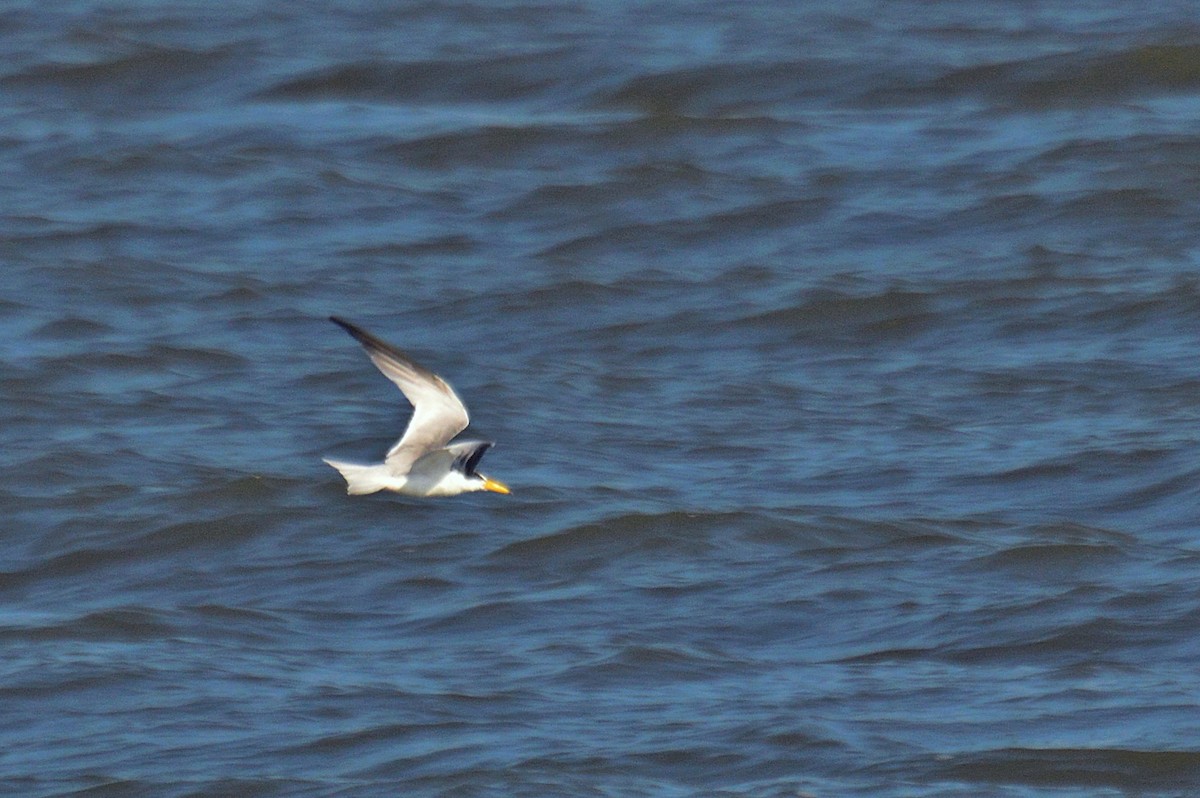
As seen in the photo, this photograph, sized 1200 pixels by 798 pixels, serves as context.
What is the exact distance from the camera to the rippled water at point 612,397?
22.6 ft

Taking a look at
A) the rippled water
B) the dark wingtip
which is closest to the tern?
the dark wingtip

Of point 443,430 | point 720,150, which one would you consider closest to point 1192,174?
point 720,150

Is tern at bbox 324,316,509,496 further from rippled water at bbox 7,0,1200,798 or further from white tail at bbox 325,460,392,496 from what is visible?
rippled water at bbox 7,0,1200,798

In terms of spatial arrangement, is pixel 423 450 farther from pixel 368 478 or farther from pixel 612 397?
pixel 612 397

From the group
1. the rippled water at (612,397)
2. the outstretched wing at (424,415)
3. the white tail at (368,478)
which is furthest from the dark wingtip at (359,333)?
the rippled water at (612,397)

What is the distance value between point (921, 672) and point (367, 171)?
7024mm

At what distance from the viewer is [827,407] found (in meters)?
9.77

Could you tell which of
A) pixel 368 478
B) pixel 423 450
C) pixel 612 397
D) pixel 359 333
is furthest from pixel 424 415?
pixel 612 397

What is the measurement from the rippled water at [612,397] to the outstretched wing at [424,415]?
659 millimetres

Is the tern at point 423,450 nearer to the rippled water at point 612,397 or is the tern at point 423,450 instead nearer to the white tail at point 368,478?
the white tail at point 368,478

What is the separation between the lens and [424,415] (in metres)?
7.53

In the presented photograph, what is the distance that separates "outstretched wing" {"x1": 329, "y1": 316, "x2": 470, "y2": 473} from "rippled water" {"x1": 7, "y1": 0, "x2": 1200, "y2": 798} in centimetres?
66

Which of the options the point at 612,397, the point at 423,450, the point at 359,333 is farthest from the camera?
the point at 612,397

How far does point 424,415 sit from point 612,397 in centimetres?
254
